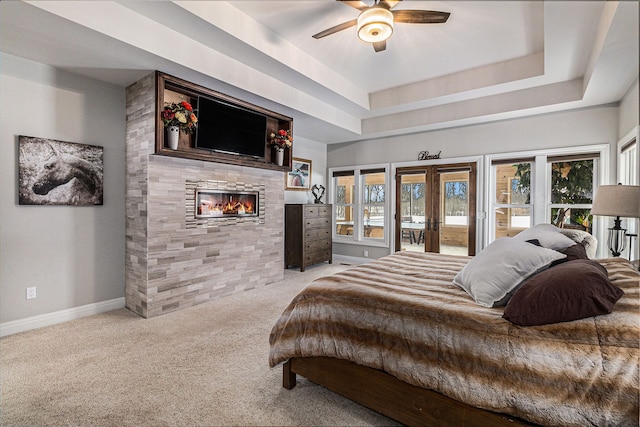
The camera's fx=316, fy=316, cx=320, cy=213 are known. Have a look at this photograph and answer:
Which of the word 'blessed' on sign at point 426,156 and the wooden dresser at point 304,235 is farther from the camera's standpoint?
the wooden dresser at point 304,235

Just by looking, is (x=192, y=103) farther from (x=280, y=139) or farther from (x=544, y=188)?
(x=544, y=188)

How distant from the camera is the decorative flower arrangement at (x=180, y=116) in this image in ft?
10.5

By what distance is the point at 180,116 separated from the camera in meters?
3.25

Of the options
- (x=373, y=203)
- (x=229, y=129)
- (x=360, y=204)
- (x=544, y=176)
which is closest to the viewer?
(x=229, y=129)

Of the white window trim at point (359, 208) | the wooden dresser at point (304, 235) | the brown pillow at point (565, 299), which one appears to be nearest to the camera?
the brown pillow at point (565, 299)

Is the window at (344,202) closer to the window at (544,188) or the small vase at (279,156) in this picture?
the small vase at (279,156)

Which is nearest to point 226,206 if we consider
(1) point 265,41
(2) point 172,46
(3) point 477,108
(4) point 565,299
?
(2) point 172,46

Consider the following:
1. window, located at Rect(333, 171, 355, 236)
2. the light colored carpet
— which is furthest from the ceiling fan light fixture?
window, located at Rect(333, 171, 355, 236)

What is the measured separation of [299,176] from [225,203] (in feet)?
7.18

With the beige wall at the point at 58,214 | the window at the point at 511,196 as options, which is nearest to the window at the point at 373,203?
the window at the point at 511,196

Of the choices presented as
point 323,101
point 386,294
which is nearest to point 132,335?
point 386,294

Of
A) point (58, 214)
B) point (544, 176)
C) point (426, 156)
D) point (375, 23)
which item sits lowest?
point (58, 214)

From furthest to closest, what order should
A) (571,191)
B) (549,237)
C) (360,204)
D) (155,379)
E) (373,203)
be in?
(360,204) < (373,203) < (571,191) < (549,237) < (155,379)

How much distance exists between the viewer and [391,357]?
1611 mm
